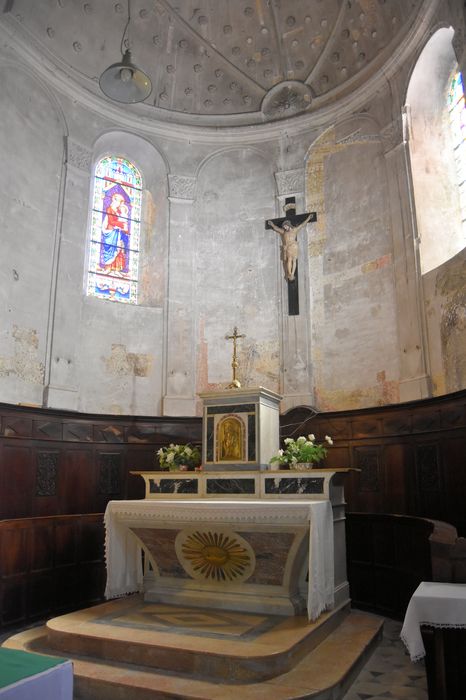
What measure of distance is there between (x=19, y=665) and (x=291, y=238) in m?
11.1

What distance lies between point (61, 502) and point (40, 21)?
936cm

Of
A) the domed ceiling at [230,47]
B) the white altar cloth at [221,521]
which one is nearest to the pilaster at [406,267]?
the domed ceiling at [230,47]

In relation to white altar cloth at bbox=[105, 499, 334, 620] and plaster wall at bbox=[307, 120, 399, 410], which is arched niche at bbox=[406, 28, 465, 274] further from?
white altar cloth at bbox=[105, 499, 334, 620]

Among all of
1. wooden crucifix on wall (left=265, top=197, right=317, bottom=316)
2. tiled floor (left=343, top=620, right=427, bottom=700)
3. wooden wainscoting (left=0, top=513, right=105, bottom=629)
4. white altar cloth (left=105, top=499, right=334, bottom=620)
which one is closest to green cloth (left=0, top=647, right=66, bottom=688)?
tiled floor (left=343, top=620, right=427, bottom=700)

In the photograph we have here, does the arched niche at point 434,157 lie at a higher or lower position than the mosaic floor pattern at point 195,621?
higher

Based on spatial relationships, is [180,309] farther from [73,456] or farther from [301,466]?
[301,466]

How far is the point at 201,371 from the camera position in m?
12.4

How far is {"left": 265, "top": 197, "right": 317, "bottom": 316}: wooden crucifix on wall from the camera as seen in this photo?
12406 mm

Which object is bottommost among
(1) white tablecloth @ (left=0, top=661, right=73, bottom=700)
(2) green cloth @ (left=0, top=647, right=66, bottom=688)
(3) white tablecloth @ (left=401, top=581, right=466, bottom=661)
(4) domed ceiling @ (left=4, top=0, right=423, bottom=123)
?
(3) white tablecloth @ (left=401, top=581, right=466, bottom=661)

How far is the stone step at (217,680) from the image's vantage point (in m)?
5.27

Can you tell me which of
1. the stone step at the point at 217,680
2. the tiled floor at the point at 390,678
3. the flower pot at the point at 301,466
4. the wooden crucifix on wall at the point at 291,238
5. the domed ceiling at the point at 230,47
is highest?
the domed ceiling at the point at 230,47

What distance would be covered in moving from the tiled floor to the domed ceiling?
10.9 meters

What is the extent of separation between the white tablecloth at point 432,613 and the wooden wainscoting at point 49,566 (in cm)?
613

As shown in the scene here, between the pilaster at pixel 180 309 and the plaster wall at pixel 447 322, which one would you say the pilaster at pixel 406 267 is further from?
the pilaster at pixel 180 309
